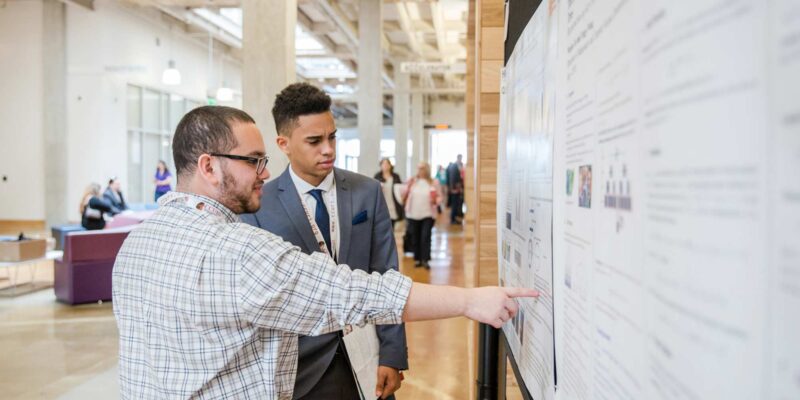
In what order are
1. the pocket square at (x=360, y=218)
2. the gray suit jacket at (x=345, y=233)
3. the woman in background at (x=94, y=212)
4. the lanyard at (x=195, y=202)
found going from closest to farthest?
the lanyard at (x=195, y=202)
the gray suit jacket at (x=345, y=233)
the pocket square at (x=360, y=218)
the woman in background at (x=94, y=212)

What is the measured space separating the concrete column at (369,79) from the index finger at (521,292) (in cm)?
1123

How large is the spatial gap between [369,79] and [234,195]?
1144 centimetres

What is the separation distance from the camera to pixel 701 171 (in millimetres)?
455

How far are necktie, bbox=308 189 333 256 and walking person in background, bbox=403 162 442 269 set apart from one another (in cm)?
721

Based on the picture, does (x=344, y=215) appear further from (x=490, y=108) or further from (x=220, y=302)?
(x=220, y=302)

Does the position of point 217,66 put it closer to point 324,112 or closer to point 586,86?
point 324,112

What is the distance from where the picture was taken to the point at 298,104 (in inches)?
81.5

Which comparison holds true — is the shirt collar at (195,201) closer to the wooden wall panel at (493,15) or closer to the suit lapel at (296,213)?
the suit lapel at (296,213)

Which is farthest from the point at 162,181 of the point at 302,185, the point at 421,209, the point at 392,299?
the point at 392,299

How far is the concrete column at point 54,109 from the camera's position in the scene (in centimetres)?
1395

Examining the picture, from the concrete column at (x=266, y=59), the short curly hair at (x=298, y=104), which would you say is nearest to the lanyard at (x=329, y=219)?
the short curly hair at (x=298, y=104)

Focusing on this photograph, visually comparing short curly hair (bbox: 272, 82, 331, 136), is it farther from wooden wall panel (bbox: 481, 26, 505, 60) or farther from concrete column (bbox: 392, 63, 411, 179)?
concrete column (bbox: 392, 63, 411, 179)

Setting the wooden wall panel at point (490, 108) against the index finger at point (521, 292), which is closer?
the index finger at point (521, 292)

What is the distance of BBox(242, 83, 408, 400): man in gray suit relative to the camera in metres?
1.92
